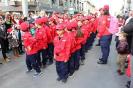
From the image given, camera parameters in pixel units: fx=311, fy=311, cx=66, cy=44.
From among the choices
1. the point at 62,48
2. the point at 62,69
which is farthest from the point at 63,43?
the point at 62,69

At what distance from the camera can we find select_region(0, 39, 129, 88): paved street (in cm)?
836

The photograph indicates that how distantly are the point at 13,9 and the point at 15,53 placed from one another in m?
17.4

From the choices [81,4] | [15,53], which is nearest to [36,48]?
[15,53]

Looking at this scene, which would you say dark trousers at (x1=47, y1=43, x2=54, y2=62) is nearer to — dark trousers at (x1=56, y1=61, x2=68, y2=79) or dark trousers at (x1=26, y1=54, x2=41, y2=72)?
dark trousers at (x1=26, y1=54, x2=41, y2=72)

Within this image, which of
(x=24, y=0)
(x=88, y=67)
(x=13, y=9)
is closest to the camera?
(x=88, y=67)

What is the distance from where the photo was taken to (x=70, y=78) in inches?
359

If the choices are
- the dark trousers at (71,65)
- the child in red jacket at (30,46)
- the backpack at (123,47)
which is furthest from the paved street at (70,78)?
the backpack at (123,47)

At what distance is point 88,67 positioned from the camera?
10742mm

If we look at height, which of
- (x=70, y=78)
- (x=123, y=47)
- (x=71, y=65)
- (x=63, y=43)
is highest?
(x=63, y=43)

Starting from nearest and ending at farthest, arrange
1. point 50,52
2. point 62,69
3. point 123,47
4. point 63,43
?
1. point 63,43
2. point 62,69
3. point 123,47
4. point 50,52

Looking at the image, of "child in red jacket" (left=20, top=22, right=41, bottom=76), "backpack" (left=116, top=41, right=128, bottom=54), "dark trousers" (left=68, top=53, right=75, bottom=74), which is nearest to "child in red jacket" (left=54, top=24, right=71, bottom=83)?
"dark trousers" (left=68, top=53, right=75, bottom=74)

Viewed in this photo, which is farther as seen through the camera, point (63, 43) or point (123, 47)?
point (123, 47)

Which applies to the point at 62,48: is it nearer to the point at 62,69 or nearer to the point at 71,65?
the point at 62,69

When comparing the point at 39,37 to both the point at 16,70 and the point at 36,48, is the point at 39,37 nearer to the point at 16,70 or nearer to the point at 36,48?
the point at 36,48
